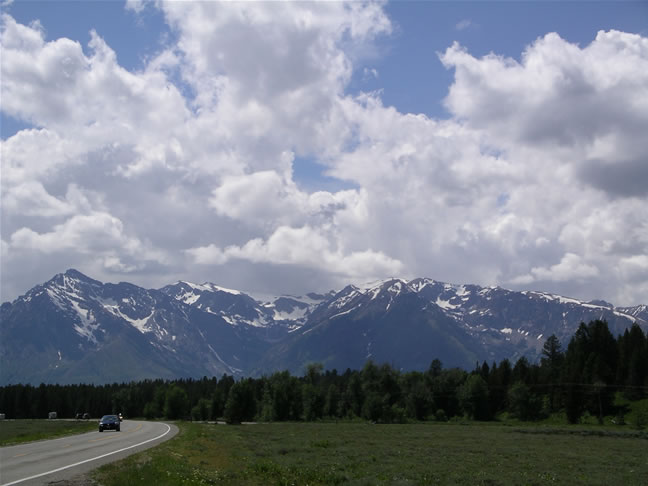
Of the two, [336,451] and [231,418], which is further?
[231,418]

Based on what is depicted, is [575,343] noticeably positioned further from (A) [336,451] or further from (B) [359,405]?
(A) [336,451]

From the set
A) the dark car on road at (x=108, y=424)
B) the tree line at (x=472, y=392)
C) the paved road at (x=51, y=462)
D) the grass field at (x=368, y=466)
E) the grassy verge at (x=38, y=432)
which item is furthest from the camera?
the tree line at (x=472, y=392)

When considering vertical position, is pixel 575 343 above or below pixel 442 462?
above

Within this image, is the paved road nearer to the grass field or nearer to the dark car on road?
the grass field

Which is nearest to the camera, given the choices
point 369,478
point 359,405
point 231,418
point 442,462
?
point 369,478

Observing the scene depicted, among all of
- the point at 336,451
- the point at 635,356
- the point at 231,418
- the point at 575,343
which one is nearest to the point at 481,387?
the point at 575,343

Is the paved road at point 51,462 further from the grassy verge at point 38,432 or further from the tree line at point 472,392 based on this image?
the tree line at point 472,392

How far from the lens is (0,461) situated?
3291 cm

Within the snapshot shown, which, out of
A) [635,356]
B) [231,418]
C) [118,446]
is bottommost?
[231,418]

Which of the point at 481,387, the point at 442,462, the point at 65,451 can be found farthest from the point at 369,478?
the point at 481,387

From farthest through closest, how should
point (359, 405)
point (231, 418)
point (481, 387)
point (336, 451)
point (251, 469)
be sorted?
1. point (359, 405)
2. point (481, 387)
3. point (231, 418)
4. point (336, 451)
5. point (251, 469)

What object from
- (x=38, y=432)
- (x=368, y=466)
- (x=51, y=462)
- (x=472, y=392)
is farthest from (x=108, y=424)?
(x=472, y=392)

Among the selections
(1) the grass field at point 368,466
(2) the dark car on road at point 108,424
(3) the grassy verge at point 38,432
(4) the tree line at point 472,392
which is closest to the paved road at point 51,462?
(1) the grass field at point 368,466

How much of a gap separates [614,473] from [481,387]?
132794 mm
